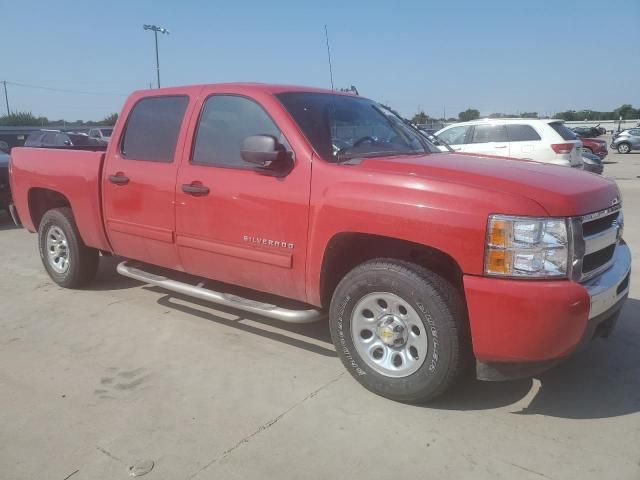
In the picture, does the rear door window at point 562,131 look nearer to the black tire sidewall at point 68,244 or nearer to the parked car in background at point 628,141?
the black tire sidewall at point 68,244

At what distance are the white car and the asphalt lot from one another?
280 inches

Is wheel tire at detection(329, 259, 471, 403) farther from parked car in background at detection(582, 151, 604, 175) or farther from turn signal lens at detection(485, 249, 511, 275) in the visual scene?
parked car in background at detection(582, 151, 604, 175)

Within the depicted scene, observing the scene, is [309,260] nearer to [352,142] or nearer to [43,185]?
[352,142]

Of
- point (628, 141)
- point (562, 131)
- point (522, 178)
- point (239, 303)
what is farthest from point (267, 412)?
point (628, 141)

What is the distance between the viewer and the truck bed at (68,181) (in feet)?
15.9

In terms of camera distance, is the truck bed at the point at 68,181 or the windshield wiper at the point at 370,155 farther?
the truck bed at the point at 68,181

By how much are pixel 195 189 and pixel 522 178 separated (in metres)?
2.22

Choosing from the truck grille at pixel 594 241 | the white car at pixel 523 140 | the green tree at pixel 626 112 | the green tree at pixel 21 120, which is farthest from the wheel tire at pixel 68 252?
the green tree at pixel 626 112

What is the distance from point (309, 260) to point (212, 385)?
1.01 meters

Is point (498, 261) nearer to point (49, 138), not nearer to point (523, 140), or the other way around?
point (523, 140)

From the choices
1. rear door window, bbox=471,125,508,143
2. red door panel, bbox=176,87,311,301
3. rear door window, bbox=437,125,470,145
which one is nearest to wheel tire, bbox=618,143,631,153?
rear door window, bbox=437,125,470,145

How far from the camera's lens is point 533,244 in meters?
2.70

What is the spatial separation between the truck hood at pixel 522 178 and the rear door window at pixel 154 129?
171 cm

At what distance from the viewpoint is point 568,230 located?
2.72 m
